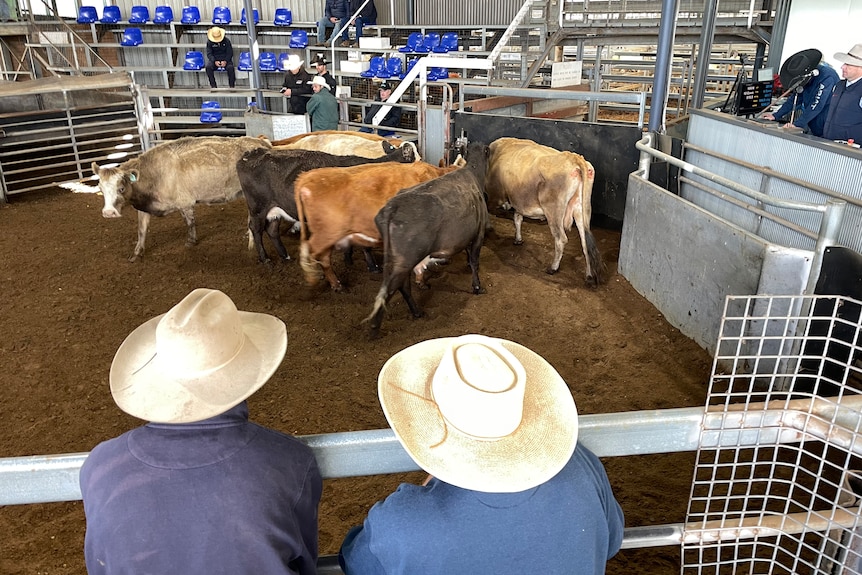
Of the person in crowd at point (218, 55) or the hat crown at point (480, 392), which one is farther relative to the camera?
the person in crowd at point (218, 55)

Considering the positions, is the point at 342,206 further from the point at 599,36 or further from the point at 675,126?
the point at 599,36

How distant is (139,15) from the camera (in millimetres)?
20172

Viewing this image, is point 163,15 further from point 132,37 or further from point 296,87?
point 296,87

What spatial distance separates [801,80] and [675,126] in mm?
2015

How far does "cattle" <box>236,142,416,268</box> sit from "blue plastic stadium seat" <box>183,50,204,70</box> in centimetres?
1369

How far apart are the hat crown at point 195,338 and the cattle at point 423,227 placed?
3.85 metres

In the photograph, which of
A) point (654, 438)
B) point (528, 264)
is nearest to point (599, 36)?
point (528, 264)

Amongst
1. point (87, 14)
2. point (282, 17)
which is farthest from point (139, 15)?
point (282, 17)

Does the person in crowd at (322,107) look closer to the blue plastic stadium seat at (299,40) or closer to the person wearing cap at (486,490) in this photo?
the person wearing cap at (486,490)

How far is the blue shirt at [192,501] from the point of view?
1.39 meters

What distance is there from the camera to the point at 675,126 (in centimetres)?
880

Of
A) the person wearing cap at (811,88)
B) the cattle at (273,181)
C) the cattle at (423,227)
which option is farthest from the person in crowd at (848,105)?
the cattle at (273,181)

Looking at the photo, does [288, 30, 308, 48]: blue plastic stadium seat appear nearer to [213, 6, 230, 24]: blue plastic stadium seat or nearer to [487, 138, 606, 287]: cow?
[213, 6, 230, 24]: blue plastic stadium seat


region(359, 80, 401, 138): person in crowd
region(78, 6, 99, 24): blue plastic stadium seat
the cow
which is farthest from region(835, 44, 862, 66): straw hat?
region(78, 6, 99, 24): blue plastic stadium seat
